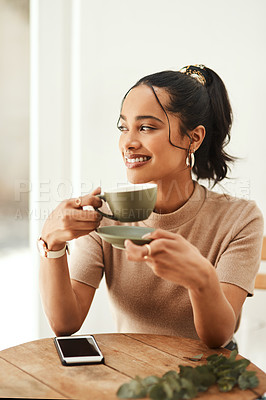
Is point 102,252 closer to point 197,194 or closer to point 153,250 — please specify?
point 197,194

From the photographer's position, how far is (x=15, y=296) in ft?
8.82

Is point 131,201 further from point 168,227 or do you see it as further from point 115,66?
point 115,66

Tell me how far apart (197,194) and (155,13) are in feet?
4.13

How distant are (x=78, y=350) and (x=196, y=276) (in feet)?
1.08

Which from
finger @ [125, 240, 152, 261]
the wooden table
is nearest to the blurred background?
the wooden table

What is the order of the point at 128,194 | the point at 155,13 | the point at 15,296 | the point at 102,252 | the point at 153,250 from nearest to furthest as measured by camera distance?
1. the point at 153,250
2. the point at 128,194
3. the point at 102,252
4. the point at 155,13
5. the point at 15,296

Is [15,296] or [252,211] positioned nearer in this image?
[252,211]

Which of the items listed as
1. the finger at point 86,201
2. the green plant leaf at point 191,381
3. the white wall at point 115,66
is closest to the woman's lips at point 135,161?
the finger at point 86,201

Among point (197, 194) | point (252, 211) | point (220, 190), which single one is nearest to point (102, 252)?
point (197, 194)

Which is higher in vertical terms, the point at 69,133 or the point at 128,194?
the point at 69,133

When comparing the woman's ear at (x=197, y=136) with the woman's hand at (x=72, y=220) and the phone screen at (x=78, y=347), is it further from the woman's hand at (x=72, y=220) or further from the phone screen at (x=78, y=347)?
the phone screen at (x=78, y=347)

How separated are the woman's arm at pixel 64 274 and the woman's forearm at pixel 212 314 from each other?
31cm

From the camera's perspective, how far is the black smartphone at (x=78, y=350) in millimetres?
1038

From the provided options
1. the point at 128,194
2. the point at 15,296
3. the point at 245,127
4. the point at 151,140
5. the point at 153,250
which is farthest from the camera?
the point at 15,296
